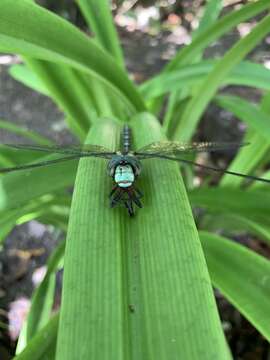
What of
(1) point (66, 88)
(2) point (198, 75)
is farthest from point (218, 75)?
(1) point (66, 88)

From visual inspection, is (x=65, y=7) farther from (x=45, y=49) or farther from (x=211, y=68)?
(x=45, y=49)

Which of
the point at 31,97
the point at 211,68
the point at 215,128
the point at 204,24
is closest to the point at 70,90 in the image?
the point at 211,68

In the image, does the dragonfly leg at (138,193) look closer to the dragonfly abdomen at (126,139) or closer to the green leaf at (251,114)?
the dragonfly abdomen at (126,139)

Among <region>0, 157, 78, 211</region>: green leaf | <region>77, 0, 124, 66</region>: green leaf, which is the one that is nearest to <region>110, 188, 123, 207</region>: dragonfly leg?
<region>0, 157, 78, 211</region>: green leaf

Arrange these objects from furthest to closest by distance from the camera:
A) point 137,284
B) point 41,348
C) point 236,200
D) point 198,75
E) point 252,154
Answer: point 252,154
point 198,75
point 236,200
point 41,348
point 137,284

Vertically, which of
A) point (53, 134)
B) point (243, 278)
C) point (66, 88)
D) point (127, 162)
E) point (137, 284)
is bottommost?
point (137, 284)

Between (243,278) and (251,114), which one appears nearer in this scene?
(243,278)

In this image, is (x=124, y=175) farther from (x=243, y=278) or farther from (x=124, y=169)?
(x=243, y=278)

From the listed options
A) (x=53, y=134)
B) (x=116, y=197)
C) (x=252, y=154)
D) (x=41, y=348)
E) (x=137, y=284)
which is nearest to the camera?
(x=137, y=284)
